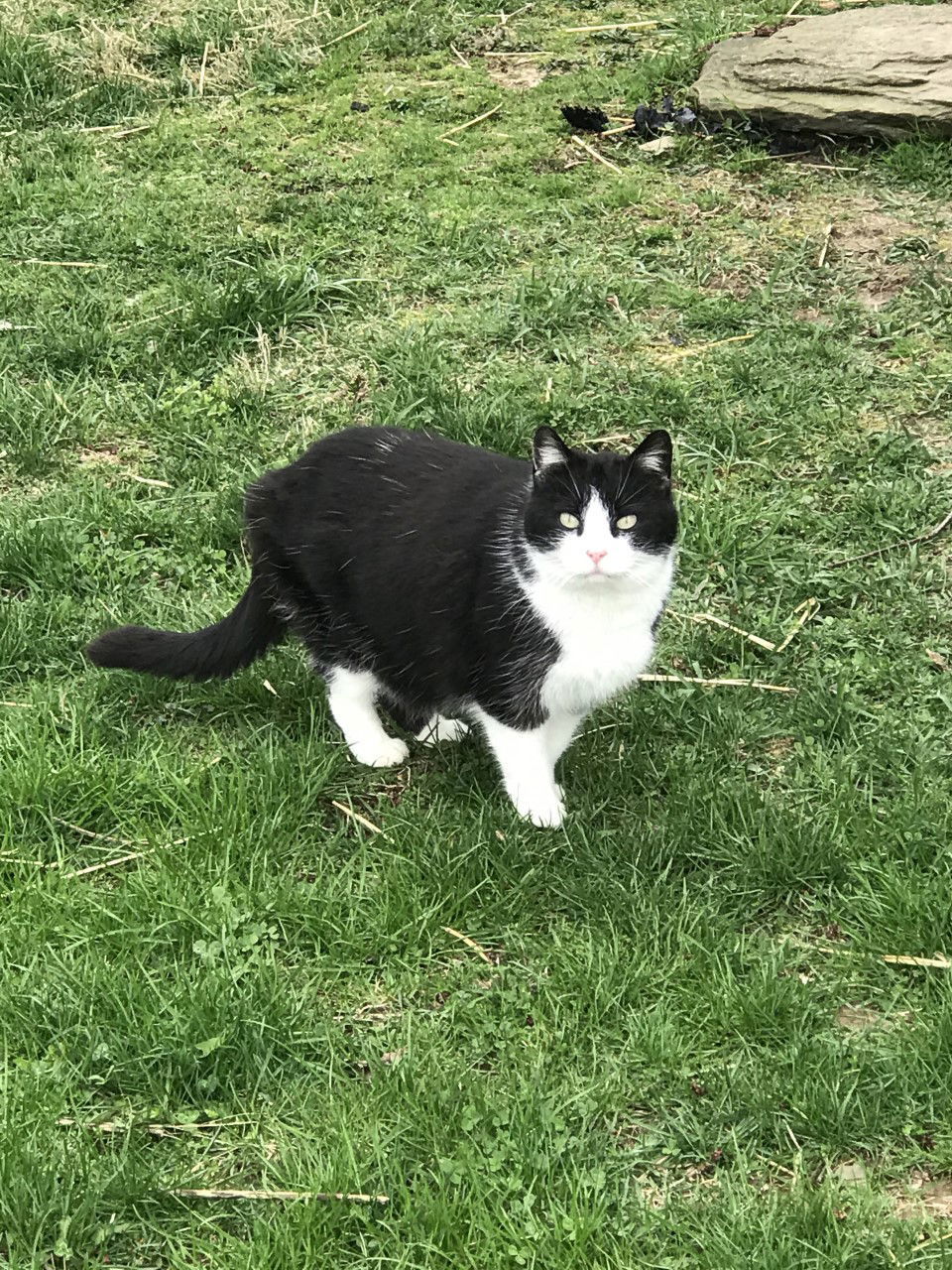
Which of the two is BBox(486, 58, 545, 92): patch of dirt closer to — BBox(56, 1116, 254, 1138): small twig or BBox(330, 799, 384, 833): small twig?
BBox(330, 799, 384, 833): small twig

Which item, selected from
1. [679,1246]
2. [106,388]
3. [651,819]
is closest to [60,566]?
[106,388]

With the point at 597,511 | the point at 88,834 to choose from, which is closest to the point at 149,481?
the point at 88,834

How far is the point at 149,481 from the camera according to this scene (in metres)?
4.51

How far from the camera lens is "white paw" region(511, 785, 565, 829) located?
3.22 m

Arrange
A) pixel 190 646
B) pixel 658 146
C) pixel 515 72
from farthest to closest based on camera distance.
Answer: pixel 515 72 < pixel 658 146 < pixel 190 646

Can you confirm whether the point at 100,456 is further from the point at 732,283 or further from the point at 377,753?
the point at 732,283

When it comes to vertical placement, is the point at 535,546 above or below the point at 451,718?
above

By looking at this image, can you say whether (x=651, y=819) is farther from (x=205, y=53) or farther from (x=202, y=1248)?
(x=205, y=53)

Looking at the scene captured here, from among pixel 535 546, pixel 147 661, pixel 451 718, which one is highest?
pixel 535 546

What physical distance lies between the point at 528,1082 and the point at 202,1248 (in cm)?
67

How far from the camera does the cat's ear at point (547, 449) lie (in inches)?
116

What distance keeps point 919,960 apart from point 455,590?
1319 millimetres

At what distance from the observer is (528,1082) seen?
2.60 m

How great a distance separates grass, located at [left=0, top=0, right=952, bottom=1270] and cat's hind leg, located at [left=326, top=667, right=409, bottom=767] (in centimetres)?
6
